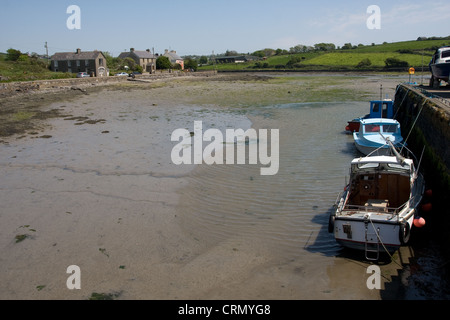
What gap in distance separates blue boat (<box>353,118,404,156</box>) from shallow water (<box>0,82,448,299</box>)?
81 cm

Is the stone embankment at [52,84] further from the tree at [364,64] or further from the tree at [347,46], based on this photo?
the tree at [347,46]

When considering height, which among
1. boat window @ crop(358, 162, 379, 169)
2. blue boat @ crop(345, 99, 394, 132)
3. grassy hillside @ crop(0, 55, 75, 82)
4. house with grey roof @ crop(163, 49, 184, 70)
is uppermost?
house with grey roof @ crop(163, 49, 184, 70)

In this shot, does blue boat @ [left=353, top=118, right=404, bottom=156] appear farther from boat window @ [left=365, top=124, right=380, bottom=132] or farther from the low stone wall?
the low stone wall

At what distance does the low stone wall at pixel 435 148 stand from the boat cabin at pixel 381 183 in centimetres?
96

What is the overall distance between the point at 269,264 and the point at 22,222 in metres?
6.94

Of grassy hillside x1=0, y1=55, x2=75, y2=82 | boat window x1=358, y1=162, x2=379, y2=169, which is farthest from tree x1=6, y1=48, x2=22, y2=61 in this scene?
boat window x1=358, y1=162, x2=379, y2=169

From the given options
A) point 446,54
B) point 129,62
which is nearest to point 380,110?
point 446,54

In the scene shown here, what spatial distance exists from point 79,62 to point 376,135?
218ft

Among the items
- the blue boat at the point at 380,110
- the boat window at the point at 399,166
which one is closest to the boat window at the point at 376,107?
the blue boat at the point at 380,110

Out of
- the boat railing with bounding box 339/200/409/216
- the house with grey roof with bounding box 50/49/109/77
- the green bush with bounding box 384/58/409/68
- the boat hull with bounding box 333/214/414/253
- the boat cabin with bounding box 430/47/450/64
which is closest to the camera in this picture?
the boat hull with bounding box 333/214/414/253

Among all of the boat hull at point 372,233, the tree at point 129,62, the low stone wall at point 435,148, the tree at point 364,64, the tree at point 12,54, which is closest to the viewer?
the boat hull at point 372,233

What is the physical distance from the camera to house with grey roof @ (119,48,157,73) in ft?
307

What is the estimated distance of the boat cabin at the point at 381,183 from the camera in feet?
34.3
